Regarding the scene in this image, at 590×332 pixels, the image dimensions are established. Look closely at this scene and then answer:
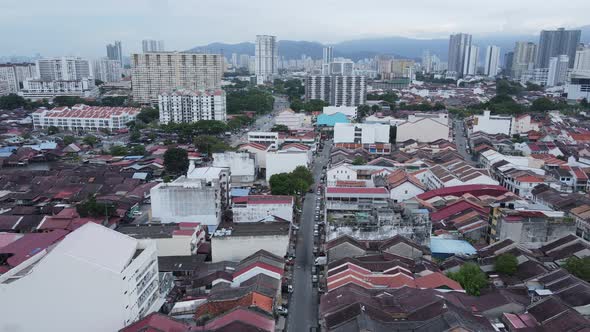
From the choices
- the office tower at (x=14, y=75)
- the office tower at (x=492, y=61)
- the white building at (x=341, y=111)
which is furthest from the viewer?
the office tower at (x=492, y=61)

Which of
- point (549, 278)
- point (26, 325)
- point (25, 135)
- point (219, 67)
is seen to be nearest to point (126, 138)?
point (25, 135)

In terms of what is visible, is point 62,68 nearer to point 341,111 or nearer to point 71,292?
point 341,111

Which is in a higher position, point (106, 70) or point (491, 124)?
point (106, 70)

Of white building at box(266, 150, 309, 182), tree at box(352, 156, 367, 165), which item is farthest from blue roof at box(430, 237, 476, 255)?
tree at box(352, 156, 367, 165)

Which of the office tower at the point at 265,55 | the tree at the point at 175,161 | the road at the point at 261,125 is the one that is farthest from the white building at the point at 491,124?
the office tower at the point at 265,55

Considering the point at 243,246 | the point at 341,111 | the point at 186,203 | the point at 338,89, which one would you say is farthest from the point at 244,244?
the point at 338,89

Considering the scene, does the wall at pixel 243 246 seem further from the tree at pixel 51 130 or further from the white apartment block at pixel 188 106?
the tree at pixel 51 130
